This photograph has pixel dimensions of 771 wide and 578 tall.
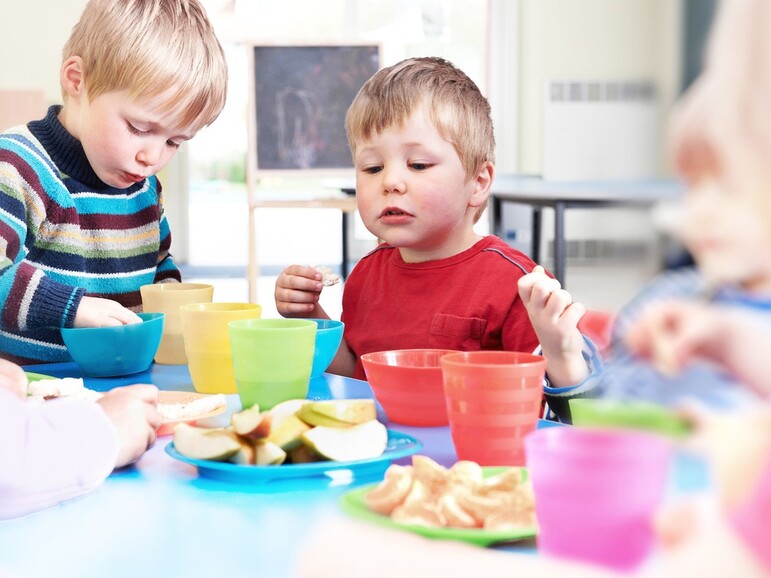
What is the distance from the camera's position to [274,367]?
2.31 ft

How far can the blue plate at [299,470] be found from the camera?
21.0 inches

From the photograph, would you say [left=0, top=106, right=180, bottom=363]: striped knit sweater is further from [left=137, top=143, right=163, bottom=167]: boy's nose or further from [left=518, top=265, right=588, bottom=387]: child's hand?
[left=518, top=265, right=588, bottom=387]: child's hand

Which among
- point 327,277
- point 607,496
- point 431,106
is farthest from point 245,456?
point 431,106

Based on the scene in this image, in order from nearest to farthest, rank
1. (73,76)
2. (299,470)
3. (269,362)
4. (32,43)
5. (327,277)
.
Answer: (299,470)
(269,362)
(327,277)
(73,76)
(32,43)

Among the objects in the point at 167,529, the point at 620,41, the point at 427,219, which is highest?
the point at 620,41

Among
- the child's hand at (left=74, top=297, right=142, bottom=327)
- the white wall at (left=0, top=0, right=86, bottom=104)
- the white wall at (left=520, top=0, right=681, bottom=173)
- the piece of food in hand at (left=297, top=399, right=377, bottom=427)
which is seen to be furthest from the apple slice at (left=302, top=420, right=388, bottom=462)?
the white wall at (left=0, top=0, right=86, bottom=104)

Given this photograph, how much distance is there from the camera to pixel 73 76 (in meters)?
1.26

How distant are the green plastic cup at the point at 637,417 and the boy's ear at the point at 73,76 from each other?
121cm

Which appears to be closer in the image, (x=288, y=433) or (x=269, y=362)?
(x=288, y=433)

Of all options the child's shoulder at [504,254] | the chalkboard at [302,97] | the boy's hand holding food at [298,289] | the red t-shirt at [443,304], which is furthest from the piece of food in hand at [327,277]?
the chalkboard at [302,97]

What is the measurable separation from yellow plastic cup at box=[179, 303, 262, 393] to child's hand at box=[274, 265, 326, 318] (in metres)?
0.34

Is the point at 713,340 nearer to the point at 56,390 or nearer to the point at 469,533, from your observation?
the point at 469,533

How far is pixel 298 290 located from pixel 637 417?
1.04 m

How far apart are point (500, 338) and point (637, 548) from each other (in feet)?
3.17
